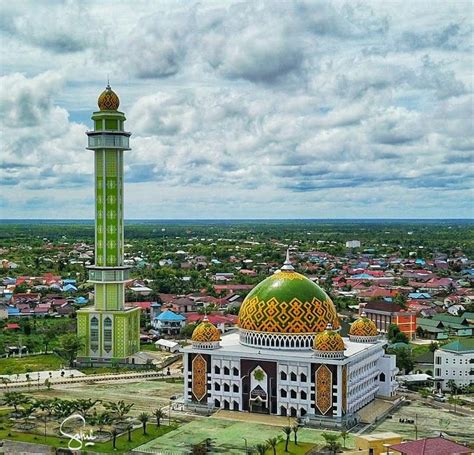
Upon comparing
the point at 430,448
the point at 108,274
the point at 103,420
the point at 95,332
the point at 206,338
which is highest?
the point at 108,274

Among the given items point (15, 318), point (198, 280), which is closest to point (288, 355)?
point (15, 318)

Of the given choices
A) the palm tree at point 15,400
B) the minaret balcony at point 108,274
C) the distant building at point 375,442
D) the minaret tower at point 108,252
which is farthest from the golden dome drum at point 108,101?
the distant building at point 375,442

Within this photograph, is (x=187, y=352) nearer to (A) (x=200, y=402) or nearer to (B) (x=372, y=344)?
(A) (x=200, y=402)

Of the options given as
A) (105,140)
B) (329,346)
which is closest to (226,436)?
(329,346)

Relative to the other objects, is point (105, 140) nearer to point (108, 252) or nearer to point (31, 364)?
point (108, 252)

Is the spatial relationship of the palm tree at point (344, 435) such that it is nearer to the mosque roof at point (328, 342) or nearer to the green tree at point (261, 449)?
the green tree at point (261, 449)

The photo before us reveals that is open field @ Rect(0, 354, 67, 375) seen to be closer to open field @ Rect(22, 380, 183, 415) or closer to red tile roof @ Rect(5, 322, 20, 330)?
open field @ Rect(22, 380, 183, 415)

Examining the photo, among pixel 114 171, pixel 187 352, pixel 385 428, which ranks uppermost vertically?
pixel 114 171
